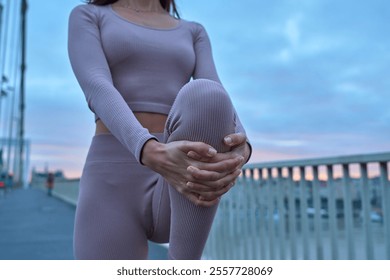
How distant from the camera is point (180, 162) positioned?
648 millimetres

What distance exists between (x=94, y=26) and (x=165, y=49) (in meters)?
0.17

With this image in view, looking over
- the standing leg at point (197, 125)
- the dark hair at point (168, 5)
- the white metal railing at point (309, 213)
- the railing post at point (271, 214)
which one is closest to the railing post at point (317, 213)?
the white metal railing at point (309, 213)

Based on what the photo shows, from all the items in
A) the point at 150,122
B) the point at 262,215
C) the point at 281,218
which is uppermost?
the point at 150,122

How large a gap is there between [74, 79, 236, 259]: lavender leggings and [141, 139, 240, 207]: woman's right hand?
0.08 feet

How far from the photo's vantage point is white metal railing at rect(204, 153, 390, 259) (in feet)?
6.89

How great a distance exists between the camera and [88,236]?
848mm

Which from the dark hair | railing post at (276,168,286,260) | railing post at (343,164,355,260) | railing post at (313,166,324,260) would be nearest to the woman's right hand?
the dark hair

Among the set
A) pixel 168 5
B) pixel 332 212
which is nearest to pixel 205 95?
pixel 168 5

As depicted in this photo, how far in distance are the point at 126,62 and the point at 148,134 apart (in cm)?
30

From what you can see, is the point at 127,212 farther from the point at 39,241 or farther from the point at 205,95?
the point at 39,241

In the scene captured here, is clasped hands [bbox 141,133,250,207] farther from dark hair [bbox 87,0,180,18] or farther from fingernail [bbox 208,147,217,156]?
dark hair [bbox 87,0,180,18]
